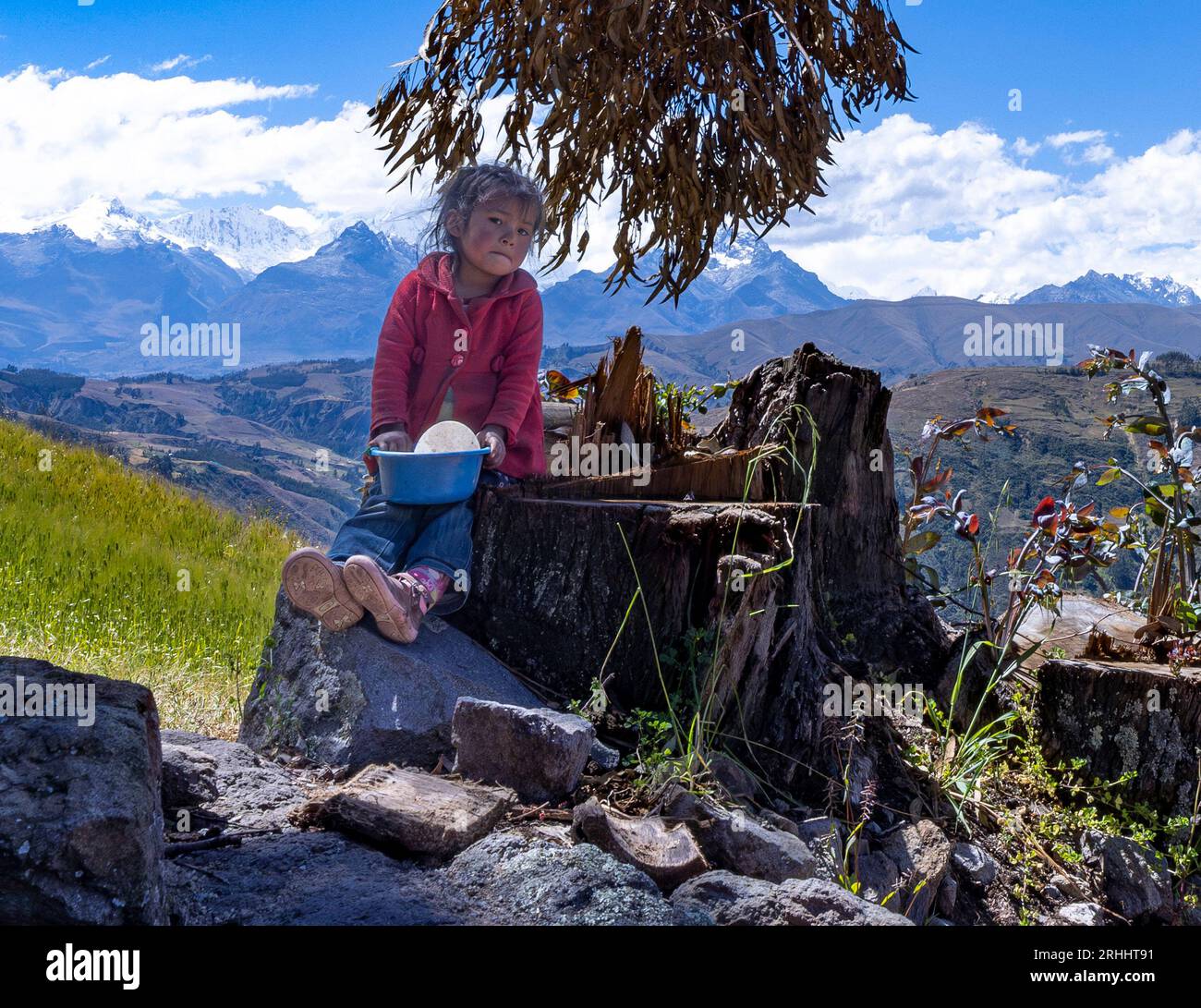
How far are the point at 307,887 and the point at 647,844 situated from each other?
0.87 metres

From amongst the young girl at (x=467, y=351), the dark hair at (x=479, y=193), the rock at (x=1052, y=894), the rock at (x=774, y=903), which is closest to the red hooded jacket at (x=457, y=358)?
the young girl at (x=467, y=351)

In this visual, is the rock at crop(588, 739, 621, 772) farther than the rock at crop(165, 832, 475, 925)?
Yes

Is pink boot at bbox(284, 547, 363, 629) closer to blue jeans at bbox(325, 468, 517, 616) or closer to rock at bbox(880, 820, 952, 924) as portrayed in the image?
Result: blue jeans at bbox(325, 468, 517, 616)

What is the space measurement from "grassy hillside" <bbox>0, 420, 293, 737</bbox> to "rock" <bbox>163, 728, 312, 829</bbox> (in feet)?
3.54

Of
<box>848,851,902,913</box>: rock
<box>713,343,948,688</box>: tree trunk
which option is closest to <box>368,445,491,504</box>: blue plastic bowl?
<box>713,343,948,688</box>: tree trunk

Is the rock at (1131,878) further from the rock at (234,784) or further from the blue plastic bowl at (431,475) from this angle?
the rock at (234,784)

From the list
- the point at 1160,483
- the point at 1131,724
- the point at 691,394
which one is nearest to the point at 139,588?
the point at 691,394

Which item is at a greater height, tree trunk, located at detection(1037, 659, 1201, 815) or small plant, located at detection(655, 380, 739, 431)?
small plant, located at detection(655, 380, 739, 431)

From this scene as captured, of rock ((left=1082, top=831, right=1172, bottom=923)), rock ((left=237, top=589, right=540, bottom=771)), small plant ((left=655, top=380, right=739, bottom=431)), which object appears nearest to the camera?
rock ((left=237, top=589, right=540, bottom=771))

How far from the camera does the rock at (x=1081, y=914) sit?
3432 millimetres

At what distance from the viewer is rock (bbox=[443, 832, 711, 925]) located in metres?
2.09

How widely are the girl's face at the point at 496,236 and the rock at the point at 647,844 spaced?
2354mm

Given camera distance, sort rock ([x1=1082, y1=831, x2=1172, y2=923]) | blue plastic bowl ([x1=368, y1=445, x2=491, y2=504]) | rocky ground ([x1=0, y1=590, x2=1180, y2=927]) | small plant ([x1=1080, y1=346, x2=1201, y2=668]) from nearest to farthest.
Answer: rocky ground ([x1=0, y1=590, x2=1180, y2=927]) < blue plastic bowl ([x1=368, y1=445, x2=491, y2=504]) < rock ([x1=1082, y1=831, x2=1172, y2=923]) < small plant ([x1=1080, y1=346, x2=1201, y2=668])
